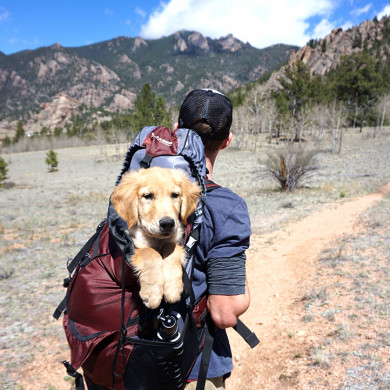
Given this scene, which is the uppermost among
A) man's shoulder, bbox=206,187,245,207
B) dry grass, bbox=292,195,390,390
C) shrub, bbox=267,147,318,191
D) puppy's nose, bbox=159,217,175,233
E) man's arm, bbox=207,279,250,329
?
man's shoulder, bbox=206,187,245,207

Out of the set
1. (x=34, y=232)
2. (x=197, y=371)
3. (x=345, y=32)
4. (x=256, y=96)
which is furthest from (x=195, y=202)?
(x=345, y=32)

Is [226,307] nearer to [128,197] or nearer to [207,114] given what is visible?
[128,197]

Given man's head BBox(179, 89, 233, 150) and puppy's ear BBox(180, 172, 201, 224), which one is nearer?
puppy's ear BBox(180, 172, 201, 224)

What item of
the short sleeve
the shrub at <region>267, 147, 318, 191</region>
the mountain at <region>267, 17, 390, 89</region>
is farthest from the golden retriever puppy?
the mountain at <region>267, 17, 390, 89</region>

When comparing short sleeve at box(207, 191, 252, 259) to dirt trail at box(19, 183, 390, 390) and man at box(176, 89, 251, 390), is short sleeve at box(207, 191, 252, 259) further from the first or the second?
dirt trail at box(19, 183, 390, 390)

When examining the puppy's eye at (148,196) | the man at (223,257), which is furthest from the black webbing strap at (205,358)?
the puppy's eye at (148,196)

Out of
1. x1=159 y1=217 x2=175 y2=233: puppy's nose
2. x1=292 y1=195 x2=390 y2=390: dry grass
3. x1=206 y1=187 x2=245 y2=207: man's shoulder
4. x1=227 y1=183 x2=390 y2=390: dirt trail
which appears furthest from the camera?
x1=227 y1=183 x2=390 y2=390: dirt trail

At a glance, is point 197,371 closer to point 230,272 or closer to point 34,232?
point 230,272

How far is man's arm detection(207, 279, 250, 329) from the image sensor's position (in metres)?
1.73

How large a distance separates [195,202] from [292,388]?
3703mm

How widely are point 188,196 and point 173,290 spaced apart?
2.05 ft

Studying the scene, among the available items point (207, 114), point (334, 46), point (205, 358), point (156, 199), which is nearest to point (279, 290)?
point (205, 358)

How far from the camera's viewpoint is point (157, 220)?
189 cm

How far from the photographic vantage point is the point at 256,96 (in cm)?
5866
